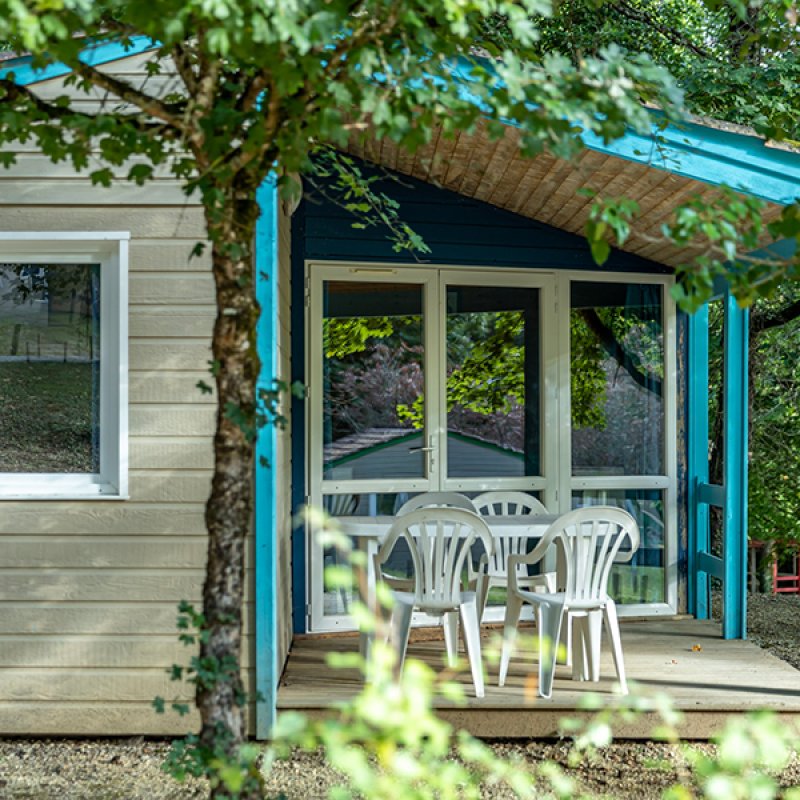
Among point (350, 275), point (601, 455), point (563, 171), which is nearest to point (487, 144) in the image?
point (563, 171)

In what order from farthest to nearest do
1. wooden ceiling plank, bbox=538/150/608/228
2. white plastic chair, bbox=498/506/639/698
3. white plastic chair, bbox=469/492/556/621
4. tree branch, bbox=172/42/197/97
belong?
white plastic chair, bbox=469/492/556/621
wooden ceiling plank, bbox=538/150/608/228
white plastic chair, bbox=498/506/639/698
tree branch, bbox=172/42/197/97

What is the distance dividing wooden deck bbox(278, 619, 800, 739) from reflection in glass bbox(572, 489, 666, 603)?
69 centimetres

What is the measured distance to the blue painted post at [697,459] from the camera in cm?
654

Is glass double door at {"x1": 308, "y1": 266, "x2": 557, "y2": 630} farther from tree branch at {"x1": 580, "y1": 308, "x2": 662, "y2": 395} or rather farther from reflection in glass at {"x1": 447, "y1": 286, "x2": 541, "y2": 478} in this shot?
tree branch at {"x1": 580, "y1": 308, "x2": 662, "y2": 395}

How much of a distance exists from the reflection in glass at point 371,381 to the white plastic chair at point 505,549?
1.57ft

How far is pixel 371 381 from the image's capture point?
6129mm

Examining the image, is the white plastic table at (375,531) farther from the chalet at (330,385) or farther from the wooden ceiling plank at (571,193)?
the wooden ceiling plank at (571,193)

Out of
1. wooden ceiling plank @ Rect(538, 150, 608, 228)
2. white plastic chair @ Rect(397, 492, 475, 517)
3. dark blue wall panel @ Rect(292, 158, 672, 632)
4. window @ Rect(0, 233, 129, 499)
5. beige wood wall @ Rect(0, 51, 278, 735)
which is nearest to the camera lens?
beige wood wall @ Rect(0, 51, 278, 735)

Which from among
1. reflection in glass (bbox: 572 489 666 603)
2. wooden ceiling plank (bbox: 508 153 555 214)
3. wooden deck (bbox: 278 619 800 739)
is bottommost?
wooden deck (bbox: 278 619 800 739)

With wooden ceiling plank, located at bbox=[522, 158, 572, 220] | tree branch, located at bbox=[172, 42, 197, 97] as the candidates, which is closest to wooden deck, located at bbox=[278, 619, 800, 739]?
wooden ceiling plank, located at bbox=[522, 158, 572, 220]

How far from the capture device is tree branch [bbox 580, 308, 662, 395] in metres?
6.46

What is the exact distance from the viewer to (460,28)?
2254mm

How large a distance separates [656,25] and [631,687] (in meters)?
6.51

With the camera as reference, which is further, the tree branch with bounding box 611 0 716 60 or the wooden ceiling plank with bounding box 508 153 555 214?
the tree branch with bounding box 611 0 716 60
